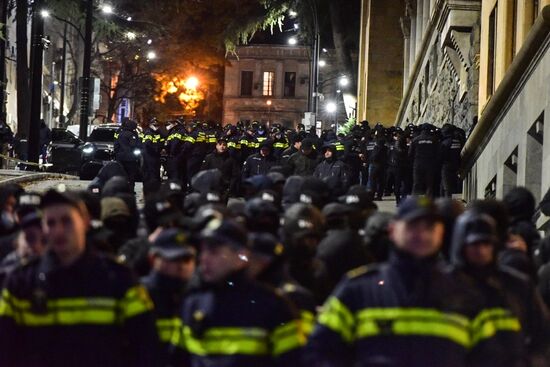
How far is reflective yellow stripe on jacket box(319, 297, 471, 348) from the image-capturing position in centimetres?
568

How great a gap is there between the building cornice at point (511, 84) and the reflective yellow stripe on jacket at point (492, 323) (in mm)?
11143

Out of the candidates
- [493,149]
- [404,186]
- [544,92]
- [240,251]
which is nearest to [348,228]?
[240,251]

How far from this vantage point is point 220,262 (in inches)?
233

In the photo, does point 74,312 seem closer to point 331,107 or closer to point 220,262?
point 220,262

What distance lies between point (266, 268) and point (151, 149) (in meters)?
20.4

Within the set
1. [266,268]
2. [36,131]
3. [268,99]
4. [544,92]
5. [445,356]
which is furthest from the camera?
[268,99]

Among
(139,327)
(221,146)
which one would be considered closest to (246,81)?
(221,146)

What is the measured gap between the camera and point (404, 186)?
1019 inches

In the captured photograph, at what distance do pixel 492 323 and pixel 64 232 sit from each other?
2.14 metres

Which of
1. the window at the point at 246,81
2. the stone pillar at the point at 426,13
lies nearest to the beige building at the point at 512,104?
the stone pillar at the point at 426,13

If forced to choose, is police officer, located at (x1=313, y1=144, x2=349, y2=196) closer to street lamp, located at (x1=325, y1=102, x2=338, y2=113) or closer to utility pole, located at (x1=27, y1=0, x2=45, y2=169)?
utility pole, located at (x1=27, y1=0, x2=45, y2=169)

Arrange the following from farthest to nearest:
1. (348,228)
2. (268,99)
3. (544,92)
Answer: (268,99), (544,92), (348,228)

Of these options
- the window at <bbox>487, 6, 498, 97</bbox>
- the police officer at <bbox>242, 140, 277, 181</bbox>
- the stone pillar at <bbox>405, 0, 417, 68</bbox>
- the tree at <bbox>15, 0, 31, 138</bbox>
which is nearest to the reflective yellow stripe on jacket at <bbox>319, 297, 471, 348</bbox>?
the police officer at <bbox>242, 140, 277, 181</bbox>

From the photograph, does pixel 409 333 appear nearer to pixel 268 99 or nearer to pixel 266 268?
pixel 266 268
